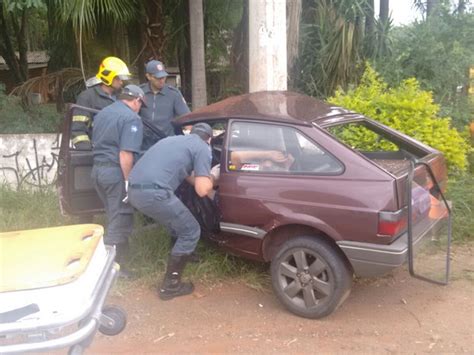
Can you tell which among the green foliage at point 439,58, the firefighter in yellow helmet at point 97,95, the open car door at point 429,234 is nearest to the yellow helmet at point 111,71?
the firefighter in yellow helmet at point 97,95

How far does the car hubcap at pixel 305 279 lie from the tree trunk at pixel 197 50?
4.42m

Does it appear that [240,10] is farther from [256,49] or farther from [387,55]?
[256,49]

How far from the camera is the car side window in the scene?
12.6 feet

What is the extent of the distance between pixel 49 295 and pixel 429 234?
9.23 ft

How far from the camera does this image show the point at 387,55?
28.8ft

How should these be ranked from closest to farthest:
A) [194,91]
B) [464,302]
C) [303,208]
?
[303,208] < [464,302] < [194,91]

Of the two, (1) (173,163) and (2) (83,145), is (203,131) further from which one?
(2) (83,145)

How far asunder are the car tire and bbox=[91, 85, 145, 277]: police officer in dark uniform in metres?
1.39

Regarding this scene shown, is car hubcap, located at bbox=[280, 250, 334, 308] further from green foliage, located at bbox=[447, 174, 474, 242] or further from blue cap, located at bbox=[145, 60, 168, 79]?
blue cap, located at bbox=[145, 60, 168, 79]

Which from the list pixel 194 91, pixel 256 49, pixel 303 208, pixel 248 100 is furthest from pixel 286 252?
pixel 194 91

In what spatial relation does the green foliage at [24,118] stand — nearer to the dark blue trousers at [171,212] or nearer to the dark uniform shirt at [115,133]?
the dark uniform shirt at [115,133]

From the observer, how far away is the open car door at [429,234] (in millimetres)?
3595

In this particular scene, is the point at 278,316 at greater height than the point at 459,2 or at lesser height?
lesser

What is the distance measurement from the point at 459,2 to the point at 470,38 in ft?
3.11
